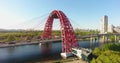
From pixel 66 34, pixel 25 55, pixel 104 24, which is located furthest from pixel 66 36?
pixel 104 24

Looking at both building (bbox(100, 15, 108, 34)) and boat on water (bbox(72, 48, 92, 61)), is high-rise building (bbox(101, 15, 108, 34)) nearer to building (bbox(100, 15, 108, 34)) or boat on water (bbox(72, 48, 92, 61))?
building (bbox(100, 15, 108, 34))

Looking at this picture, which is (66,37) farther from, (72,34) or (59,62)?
(59,62)

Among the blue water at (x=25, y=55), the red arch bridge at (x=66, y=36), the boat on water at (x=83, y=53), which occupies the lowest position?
the blue water at (x=25, y=55)

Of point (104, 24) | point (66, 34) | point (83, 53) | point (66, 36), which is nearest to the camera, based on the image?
point (83, 53)

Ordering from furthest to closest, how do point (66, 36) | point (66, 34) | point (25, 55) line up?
point (66, 34) < point (66, 36) < point (25, 55)

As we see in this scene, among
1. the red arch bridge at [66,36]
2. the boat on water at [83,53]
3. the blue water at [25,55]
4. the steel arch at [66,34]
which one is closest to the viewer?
the boat on water at [83,53]

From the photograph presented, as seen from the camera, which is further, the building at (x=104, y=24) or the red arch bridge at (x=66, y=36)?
the building at (x=104, y=24)

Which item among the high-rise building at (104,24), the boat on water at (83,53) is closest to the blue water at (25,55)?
the boat on water at (83,53)

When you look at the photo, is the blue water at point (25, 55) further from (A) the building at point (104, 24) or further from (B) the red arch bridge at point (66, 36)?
(A) the building at point (104, 24)

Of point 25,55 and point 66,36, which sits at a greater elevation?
point 66,36

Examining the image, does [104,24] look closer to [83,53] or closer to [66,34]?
[66,34]

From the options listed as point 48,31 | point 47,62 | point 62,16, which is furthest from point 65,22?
point 48,31
